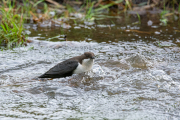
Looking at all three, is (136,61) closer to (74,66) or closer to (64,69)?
(74,66)

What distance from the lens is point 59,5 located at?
10.0 meters

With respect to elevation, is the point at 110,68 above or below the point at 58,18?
below

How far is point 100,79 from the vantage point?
4.46 meters

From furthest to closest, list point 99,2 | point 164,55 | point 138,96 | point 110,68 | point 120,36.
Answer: point 99,2 → point 120,36 → point 164,55 → point 110,68 → point 138,96

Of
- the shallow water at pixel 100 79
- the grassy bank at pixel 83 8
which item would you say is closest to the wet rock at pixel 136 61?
the shallow water at pixel 100 79

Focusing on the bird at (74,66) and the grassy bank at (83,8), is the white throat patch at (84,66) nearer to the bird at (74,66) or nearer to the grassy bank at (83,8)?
the bird at (74,66)

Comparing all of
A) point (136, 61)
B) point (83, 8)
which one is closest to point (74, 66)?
point (136, 61)

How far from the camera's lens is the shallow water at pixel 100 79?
10.7 ft

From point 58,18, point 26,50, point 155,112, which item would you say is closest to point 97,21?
point 58,18

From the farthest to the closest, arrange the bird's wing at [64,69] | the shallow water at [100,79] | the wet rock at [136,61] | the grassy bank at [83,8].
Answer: the grassy bank at [83,8] → the wet rock at [136,61] → the bird's wing at [64,69] → the shallow water at [100,79]

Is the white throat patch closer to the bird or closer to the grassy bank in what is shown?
the bird

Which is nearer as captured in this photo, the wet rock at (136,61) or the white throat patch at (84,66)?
the white throat patch at (84,66)

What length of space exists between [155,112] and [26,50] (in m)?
3.58

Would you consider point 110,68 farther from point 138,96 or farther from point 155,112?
point 155,112
